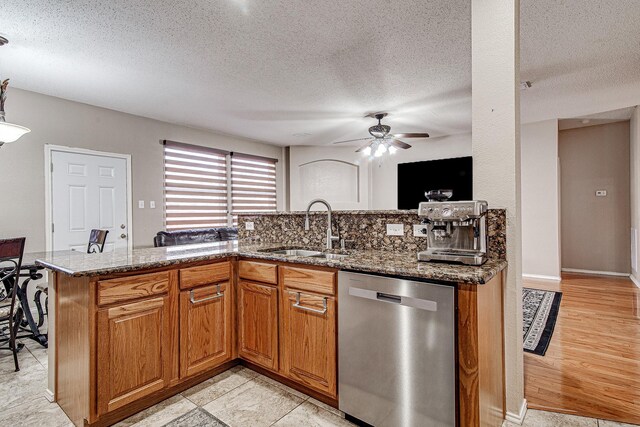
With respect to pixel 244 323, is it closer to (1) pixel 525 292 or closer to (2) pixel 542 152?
(1) pixel 525 292

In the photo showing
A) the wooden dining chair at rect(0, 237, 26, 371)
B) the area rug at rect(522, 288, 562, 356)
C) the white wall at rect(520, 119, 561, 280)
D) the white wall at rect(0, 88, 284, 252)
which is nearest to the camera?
the wooden dining chair at rect(0, 237, 26, 371)

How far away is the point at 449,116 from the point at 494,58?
3.47 m

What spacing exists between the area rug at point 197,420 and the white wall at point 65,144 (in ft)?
10.8

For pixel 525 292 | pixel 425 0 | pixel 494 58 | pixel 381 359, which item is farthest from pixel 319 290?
pixel 525 292

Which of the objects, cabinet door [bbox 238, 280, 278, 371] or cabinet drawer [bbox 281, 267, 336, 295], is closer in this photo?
cabinet drawer [bbox 281, 267, 336, 295]

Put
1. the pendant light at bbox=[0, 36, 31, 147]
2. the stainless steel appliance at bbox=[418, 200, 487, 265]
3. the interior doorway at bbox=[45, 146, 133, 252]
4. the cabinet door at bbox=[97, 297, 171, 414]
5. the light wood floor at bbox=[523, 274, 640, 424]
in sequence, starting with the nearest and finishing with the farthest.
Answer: the stainless steel appliance at bbox=[418, 200, 487, 265], the cabinet door at bbox=[97, 297, 171, 414], the light wood floor at bbox=[523, 274, 640, 424], the pendant light at bbox=[0, 36, 31, 147], the interior doorway at bbox=[45, 146, 133, 252]

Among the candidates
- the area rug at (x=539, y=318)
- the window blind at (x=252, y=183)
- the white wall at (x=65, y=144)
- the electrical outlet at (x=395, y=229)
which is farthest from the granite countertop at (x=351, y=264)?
the window blind at (x=252, y=183)

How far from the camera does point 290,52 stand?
2996 millimetres

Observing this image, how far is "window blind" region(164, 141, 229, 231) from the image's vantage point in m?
5.28

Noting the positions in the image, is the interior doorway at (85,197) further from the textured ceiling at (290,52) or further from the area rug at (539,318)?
the area rug at (539,318)

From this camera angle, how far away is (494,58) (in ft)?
6.00

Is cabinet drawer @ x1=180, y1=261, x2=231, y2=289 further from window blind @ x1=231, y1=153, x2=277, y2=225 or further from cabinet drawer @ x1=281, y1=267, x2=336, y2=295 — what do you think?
window blind @ x1=231, y1=153, x2=277, y2=225

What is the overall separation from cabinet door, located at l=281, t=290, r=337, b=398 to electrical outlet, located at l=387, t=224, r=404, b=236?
67cm

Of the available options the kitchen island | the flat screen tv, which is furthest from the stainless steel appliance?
the flat screen tv
